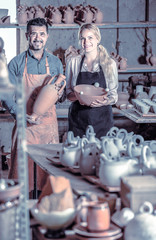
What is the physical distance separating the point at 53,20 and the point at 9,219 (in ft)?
13.0

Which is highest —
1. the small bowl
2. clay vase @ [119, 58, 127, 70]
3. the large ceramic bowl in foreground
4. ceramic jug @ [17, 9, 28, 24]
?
ceramic jug @ [17, 9, 28, 24]

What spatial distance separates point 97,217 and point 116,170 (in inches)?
18.1

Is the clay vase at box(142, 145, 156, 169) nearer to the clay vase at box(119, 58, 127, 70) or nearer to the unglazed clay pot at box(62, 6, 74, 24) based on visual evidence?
the clay vase at box(119, 58, 127, 70)

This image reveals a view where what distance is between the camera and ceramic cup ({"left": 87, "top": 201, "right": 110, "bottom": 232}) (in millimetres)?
1789

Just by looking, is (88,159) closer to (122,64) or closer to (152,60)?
(122,64)

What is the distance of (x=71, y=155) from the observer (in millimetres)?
2734

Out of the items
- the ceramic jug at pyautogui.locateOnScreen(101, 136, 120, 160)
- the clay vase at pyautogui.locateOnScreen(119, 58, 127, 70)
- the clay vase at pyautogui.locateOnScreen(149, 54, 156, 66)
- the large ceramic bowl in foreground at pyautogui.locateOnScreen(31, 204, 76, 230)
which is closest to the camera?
the large ceramic bowl in foreground at pyautogui.locateOnScreen(31, 204, 76, 230)

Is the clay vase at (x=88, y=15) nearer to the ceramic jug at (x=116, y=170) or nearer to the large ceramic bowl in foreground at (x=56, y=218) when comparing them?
the ceramic jug at (x=116, y=170)

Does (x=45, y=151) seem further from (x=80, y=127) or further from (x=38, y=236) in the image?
(x=38, y=236)

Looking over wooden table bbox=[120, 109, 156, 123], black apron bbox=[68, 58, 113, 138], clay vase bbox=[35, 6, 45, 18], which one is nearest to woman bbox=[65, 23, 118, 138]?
black apron bbox=[68, 58, 113, 138]

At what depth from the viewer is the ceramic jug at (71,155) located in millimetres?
2730

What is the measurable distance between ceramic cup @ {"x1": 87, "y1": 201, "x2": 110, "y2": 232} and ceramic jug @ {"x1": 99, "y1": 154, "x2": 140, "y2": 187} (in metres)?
0.42

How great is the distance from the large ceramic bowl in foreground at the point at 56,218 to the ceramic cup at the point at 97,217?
0.07 meters

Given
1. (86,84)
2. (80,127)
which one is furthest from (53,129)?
(86,84)
